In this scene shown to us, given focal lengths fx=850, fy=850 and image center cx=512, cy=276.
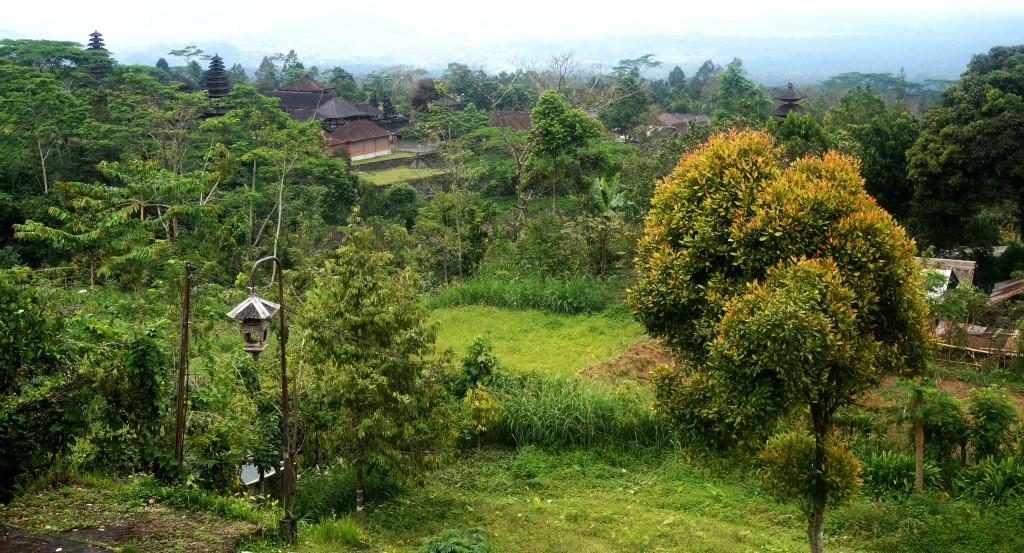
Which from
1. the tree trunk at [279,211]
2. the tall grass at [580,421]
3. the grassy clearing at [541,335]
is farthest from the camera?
the tree trunk at [279,211]

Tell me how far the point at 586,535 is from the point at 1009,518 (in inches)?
157

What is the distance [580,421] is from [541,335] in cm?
491

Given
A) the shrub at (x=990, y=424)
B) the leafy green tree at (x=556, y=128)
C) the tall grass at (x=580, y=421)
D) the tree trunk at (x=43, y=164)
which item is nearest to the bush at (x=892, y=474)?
the shrub at (x=990, y=424)

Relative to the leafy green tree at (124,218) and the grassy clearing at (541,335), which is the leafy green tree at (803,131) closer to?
the grassy clearing at (541,335)

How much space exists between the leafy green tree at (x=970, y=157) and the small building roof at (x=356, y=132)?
97.3 feet

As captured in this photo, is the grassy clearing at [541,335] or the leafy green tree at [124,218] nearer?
the grassy clearing at [541,335]

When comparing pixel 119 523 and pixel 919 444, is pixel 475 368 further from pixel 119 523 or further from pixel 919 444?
pixel 119 523

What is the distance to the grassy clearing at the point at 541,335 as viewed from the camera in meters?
14.1

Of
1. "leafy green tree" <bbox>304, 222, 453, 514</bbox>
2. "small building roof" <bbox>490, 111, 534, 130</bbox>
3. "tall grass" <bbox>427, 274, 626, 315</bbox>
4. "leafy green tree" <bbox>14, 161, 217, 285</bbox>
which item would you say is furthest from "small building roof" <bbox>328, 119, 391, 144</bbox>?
"leafy green tree" <bbox>304, 222, 453, 514</bbox>

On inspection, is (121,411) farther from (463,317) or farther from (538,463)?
(463,317)

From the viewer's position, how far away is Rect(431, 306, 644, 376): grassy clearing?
14.1 m

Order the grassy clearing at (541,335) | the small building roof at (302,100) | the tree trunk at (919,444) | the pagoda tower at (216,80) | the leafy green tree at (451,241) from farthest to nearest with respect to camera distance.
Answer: the small building roof at (302,100) < the pagoda tower at (216,80) < the leafy green tree at (451,241) < the grassy clearing at (541,335) < the tree trunk at (919,444)

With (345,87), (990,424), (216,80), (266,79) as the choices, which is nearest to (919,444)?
(990,424)

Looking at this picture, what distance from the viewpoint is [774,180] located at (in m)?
6.89
